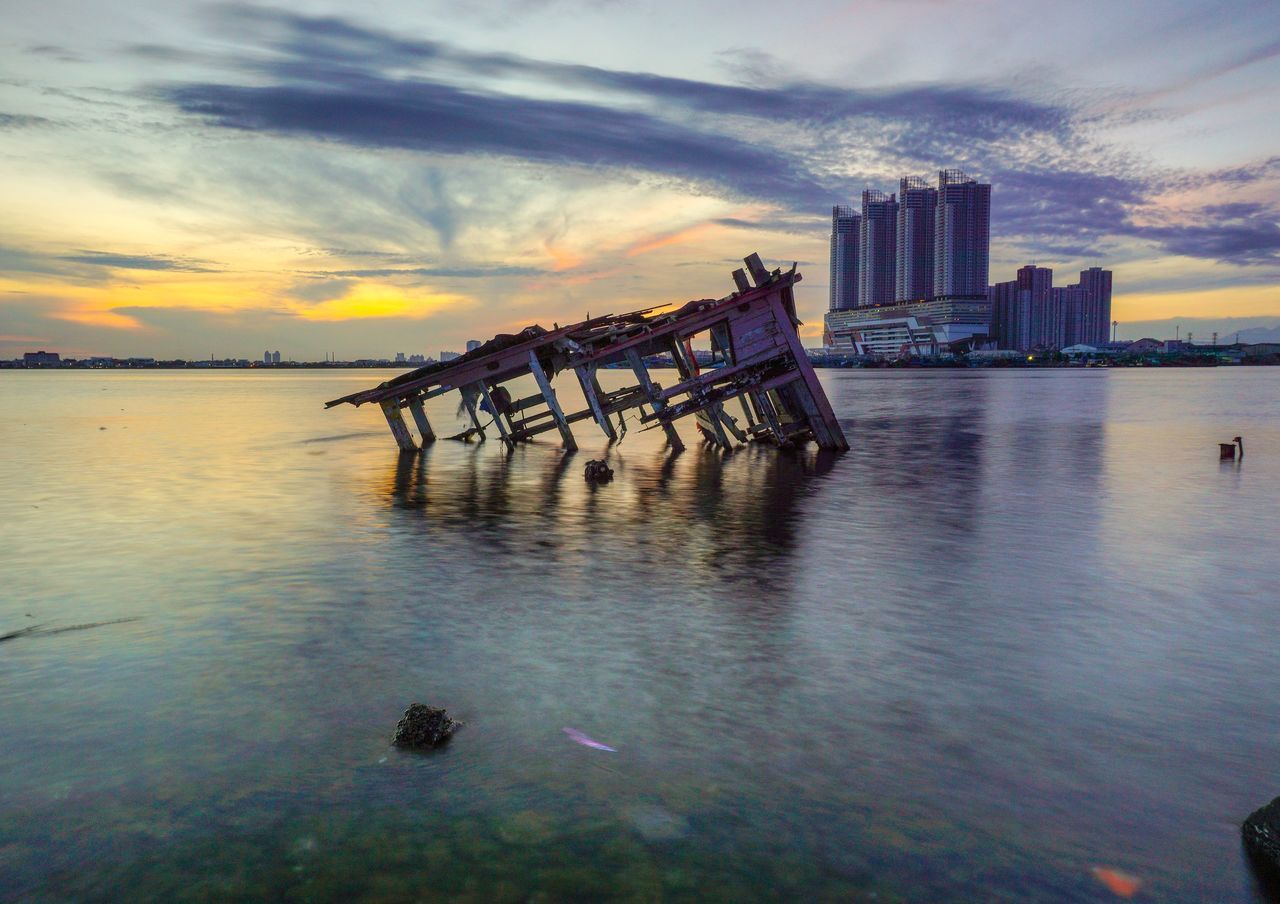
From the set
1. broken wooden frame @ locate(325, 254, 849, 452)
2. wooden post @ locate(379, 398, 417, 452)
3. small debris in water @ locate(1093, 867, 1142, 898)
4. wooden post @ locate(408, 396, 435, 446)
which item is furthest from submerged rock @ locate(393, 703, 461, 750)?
wooden post @ locate(408, 396, 435, 446)

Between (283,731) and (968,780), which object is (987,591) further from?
(283,731)

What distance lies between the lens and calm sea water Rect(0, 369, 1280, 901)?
16.4ft

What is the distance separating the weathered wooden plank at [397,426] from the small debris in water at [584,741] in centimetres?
2511

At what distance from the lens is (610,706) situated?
7270mm

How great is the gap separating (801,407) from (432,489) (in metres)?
13.1

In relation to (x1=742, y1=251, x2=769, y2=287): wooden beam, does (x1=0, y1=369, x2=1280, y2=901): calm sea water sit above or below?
below

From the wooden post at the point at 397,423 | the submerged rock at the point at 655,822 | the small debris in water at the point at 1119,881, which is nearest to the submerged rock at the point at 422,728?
the submerged rock at the point at 655,822

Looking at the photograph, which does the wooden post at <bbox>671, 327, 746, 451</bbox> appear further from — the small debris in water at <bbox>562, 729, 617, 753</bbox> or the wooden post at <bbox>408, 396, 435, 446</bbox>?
the small debris in water at <bbox>562, 729, 617, 753</bbox>

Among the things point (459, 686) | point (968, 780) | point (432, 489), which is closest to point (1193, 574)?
point (968, 780)

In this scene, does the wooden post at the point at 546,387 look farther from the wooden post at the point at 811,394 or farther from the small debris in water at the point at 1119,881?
the small debris in water at the point at 1119,881

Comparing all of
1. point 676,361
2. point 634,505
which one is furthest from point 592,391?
point 634,505

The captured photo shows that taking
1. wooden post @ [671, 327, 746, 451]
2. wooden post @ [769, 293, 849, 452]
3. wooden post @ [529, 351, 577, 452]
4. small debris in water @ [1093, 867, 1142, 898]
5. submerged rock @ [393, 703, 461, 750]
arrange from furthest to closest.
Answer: wooden post @ [671, 327, 746, 451] < wooden post @ [529, 351, 577, 452] < wooden post @ [769, 293, 849, 452] < submerged rock @ [393, 703, 461, 750] < small debris in water @ [1093, 867, 1142, 898]

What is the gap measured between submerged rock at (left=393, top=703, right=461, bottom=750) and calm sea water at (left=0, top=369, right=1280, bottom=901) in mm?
162

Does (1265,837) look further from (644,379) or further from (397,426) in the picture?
(397,426)
